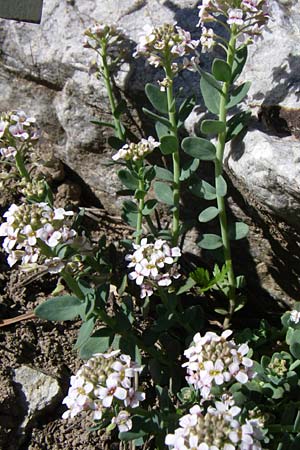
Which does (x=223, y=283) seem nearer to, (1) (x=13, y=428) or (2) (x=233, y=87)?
(2) (x=233, y=87)

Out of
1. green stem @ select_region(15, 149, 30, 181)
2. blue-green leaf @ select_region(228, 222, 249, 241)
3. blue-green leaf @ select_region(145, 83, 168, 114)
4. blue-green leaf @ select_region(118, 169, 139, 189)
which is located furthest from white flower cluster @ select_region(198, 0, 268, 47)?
green stem @ select_region(15, 149, 30, 181)

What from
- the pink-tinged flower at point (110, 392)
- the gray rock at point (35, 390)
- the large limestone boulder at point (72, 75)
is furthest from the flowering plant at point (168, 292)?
the gray rock at point (35, 390)

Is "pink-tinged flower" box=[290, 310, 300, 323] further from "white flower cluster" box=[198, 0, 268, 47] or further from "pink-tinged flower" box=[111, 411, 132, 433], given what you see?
"white flower cluster" box=[198, 0, 268, 47]

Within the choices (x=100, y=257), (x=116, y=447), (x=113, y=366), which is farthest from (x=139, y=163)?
(x=116, y=447)

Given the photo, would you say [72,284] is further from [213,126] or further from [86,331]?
[213,126]

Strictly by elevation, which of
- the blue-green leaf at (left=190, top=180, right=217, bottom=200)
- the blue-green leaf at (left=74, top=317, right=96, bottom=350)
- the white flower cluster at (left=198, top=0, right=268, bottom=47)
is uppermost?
the white flower cluster at (left=198, top=0, right=268, bottom=47)

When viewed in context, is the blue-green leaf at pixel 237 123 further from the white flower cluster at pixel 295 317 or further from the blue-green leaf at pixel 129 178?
the white flower cluster at pixel 295 317
